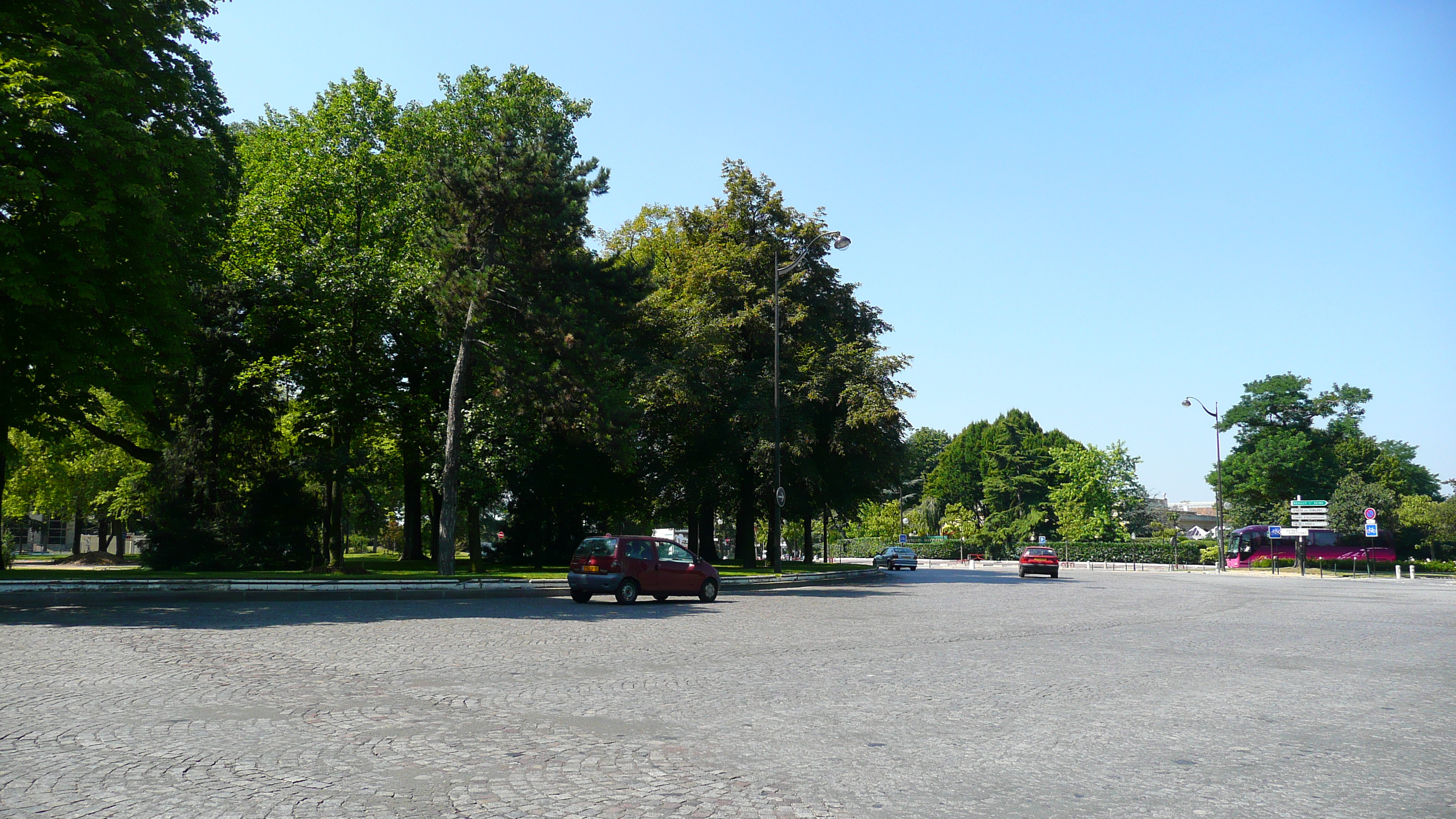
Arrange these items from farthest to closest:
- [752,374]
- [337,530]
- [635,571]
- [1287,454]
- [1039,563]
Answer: [1287,454]
[1039,563]
[752,374]
[337,530]
[635,571]

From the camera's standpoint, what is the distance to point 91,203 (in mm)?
18891

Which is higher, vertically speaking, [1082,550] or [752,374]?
[752,374]

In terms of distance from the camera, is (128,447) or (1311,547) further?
(1311,547)

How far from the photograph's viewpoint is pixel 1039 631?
1658 centimetres

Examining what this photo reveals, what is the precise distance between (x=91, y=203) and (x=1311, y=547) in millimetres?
67506

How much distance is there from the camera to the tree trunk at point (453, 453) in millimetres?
29062

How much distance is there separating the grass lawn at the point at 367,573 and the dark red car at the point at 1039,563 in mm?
8730

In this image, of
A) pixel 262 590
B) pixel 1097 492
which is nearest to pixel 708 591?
pixel 262 590

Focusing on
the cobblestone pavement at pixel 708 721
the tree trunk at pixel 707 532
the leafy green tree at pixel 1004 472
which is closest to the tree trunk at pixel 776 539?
the tree trunk at pixel 707 532

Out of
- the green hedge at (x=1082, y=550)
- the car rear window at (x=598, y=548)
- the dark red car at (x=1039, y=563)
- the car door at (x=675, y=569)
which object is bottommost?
the green hedge at (x=1082, y=550)

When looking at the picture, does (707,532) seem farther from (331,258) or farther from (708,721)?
(708,721)

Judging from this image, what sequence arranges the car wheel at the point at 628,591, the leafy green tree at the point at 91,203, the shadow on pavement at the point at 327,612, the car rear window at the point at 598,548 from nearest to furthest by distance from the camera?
the shadow on pavement at the point at 327,612 < the leafy green tree at the point at 91,203 < the car wheel at the point at 628,591 < the car rear window at the point at 598,548

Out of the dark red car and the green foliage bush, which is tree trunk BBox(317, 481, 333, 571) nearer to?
the dark red car

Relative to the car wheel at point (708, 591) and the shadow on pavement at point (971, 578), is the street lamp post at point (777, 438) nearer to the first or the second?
the shadow on pavement at point (971, 578)
